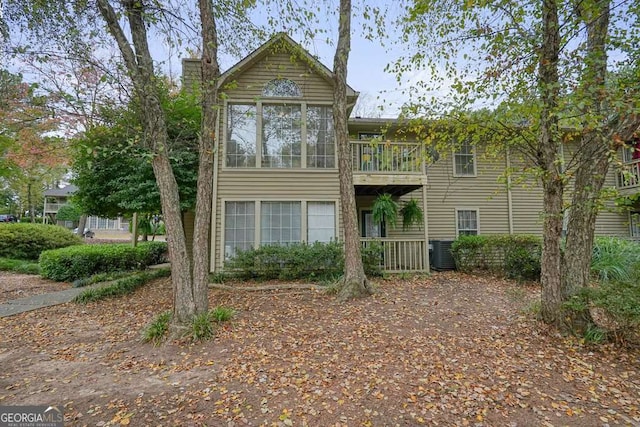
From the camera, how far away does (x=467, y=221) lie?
38.9ft

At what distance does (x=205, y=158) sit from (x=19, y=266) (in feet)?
37.0

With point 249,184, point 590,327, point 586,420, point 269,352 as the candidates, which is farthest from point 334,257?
point 586,420

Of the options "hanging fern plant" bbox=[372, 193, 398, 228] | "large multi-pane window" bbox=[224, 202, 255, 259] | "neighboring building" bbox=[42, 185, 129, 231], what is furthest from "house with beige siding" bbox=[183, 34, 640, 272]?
"neighboring building" bbox=[42, 185, 129, 231]

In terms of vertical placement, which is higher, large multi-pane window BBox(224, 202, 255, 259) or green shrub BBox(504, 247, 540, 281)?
large multi-pane window BBox(224, 202, 255, 259)

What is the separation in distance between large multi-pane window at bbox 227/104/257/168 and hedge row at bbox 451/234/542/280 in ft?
23.4

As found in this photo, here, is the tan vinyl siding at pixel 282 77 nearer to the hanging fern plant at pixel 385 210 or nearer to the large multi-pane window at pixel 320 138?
the large multi-pane window at pixel 320 138

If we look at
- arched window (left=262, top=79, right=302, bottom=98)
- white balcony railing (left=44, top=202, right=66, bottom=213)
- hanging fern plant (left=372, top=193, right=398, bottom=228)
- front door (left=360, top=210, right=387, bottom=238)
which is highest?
arched window (left=262, top=79, right=302, bottom=98)

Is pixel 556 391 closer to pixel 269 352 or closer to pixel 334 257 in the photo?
pixel 269 352

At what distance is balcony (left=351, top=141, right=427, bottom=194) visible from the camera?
30.2 feet

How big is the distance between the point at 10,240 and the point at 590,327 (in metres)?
18.5

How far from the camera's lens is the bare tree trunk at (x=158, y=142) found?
491 centimetres

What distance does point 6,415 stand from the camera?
3.08 meters

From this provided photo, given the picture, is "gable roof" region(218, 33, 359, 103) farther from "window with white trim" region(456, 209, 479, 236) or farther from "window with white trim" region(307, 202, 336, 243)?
"window with white trim" region(456, 209, 479, 236)

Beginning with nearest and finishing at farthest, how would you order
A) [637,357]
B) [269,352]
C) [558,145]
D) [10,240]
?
[637,357], [269,352], [558,145], [10,240]
